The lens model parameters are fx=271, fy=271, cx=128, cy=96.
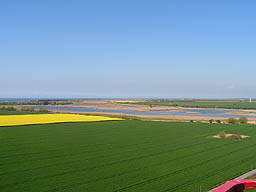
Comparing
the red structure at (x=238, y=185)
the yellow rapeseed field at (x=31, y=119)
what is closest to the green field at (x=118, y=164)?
the red structure at (x=238, y=185)

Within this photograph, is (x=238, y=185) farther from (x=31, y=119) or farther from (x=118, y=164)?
(x=31, y=119)

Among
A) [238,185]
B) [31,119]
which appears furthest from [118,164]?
[31,119]

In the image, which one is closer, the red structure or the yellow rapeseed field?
the red structure

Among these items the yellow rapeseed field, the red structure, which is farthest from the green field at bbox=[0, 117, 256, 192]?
the yellow rapeseed field

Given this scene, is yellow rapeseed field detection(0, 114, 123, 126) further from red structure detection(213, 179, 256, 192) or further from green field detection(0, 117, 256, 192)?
red structure detection(213, 179, 256, 192)

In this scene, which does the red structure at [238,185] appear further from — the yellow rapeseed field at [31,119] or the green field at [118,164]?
the yellow rapeseed field at [31,119]

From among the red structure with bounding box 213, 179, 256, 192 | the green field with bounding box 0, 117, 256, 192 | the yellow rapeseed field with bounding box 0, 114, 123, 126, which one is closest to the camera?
the red structure with bounding box 213, 179, 256, 192

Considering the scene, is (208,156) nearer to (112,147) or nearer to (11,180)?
(112,147)

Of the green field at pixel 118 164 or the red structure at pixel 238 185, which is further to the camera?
the green field at pixel 118 164
